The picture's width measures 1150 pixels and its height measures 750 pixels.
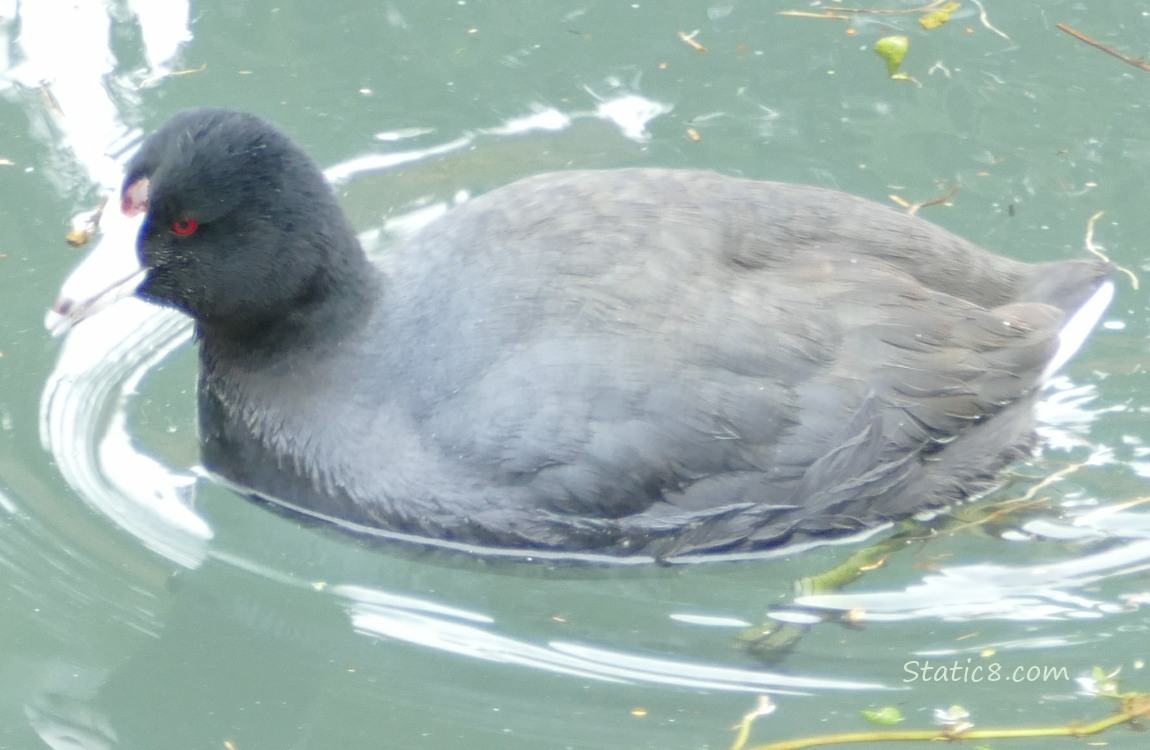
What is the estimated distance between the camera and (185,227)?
365 cm

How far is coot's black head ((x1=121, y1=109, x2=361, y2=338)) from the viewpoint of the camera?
11.6 feet

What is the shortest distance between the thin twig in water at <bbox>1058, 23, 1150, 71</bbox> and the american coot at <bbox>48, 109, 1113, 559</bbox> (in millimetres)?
1864

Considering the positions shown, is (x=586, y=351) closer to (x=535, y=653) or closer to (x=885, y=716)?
(x=535, y=653)

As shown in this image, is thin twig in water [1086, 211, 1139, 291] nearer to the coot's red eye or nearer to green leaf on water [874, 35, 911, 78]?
green leaf on water [874, 35, 911, 78]

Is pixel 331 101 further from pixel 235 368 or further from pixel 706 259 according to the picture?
pixel 706 259

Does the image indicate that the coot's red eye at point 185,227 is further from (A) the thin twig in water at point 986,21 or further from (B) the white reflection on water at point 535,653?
(A) the thin twig in water at point 986,21

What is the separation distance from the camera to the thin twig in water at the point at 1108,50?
18.0 feet

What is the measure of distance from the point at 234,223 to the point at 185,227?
0.39 feet

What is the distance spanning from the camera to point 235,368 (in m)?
3.99

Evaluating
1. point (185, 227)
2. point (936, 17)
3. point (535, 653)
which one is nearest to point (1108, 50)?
point (936, 17)

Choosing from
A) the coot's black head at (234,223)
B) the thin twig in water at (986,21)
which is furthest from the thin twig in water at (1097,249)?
the coot's black head at (234,223)

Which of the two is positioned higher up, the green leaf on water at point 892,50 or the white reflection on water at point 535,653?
the green leaf on water at point 892,50

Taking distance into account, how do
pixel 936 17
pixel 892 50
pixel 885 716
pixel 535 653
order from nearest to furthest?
A: pixel 885 716 → pixel 535 653 → pixel 892 50 → pixel 936 17

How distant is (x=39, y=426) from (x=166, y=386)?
1.31 ft
